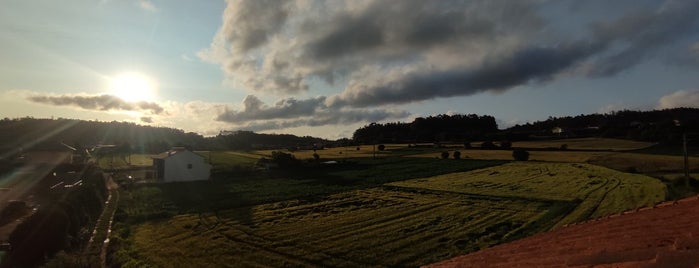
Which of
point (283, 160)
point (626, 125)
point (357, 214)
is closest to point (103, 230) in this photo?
point (357, 214)

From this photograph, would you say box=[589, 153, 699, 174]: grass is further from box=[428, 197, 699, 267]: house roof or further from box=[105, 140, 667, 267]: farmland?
box=[428, 197, 699, 267]: house roof

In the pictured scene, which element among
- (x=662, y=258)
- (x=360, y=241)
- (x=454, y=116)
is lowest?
(x=360, y=241)

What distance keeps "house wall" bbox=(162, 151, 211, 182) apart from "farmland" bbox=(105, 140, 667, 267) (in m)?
5.08

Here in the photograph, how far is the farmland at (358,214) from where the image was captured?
23.7 meters

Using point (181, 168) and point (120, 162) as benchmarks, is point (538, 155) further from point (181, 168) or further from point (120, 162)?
point (120, 162)

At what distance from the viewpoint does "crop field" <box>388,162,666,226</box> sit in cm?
3572

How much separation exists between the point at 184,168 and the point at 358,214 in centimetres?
4312

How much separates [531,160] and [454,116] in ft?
378

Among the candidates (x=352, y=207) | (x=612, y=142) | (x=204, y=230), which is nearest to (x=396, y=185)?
(x=352, y=207)

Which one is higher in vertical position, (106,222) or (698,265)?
A: (698,265)

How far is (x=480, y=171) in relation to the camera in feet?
239

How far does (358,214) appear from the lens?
35688mm

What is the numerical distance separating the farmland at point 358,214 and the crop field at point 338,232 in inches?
2.4

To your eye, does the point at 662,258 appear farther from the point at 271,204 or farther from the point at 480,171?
the point at 480,171
